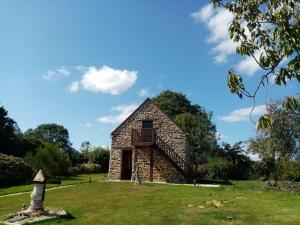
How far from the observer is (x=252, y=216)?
15.6 m

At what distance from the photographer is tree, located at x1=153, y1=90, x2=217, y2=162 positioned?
49844 millimetres

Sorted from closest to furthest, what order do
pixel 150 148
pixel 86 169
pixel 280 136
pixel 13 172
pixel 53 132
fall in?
pixel 13 172 < pixel 150 148 < pixel 280 136 < pixel 86 169 < pixel 53 132

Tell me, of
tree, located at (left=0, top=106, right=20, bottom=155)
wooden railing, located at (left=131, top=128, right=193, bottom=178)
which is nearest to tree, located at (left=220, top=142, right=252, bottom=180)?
wooden railing, located at (left=131, top=128, right=193, bottom=178)

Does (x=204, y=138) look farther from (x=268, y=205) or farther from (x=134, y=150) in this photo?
(x=268, y=205)

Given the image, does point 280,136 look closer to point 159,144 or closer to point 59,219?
point 159,144

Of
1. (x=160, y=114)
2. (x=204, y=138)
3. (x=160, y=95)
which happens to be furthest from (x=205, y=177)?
(x=160, y=95)

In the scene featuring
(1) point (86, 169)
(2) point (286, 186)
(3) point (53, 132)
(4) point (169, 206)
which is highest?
(3) point (53, 132)

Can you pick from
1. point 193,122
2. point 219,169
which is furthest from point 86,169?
point 219,169

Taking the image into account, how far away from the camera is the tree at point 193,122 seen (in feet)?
164

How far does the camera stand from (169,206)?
693 inches

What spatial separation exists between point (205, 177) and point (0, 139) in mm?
27798

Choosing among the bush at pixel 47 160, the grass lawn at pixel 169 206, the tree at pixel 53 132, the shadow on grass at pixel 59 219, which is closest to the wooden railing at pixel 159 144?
the bush at pixel 47 160

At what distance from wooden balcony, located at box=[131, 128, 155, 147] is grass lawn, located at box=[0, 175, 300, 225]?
8.48 meters

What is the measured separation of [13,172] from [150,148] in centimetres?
1182
